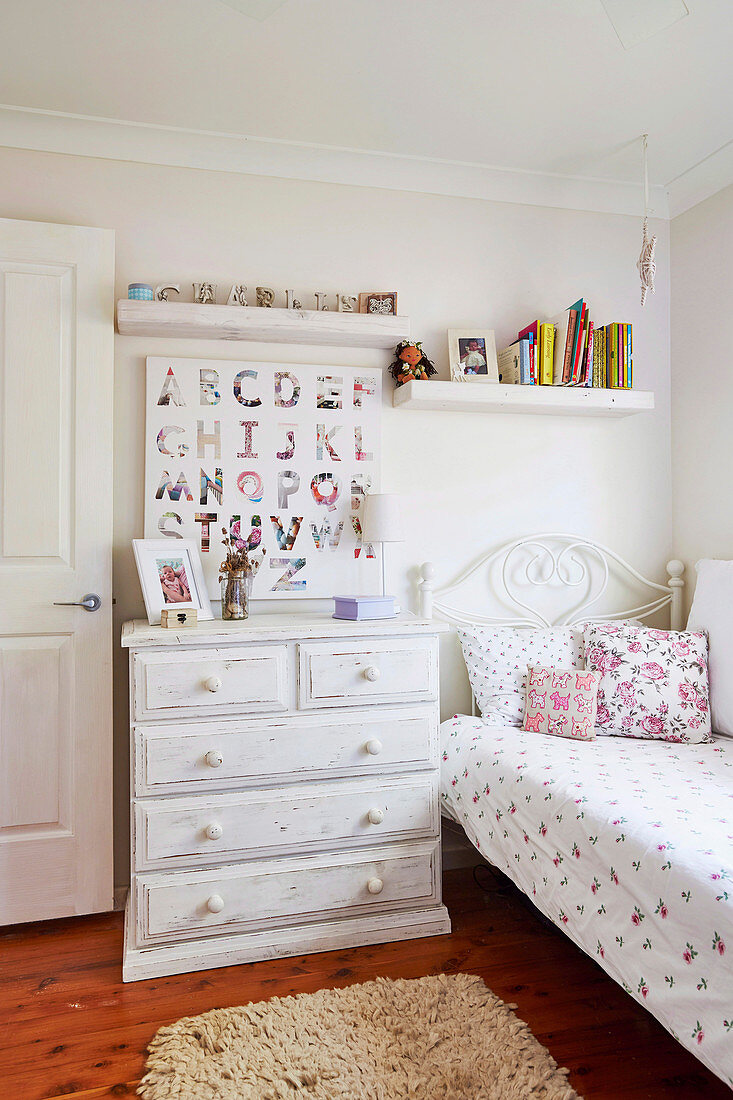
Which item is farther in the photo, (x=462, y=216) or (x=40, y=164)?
(x=462, y=216)

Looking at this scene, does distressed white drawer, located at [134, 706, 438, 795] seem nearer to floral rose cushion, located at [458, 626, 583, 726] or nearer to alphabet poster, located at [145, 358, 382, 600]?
floral rose cushion, located at [458, 626, 583, 726]

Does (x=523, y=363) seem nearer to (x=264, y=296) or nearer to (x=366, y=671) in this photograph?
(x=264, y=296)

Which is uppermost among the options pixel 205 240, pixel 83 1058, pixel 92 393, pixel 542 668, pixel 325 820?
Answer: pixel 205 240

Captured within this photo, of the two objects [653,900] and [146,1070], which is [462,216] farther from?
[146,1070]

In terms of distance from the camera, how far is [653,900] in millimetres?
1507

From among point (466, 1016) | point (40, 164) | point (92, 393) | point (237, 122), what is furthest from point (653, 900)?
point (40, 164)

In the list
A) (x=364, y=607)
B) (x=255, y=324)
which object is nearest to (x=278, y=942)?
(x=364, y=607)

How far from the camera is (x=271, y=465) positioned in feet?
8.73

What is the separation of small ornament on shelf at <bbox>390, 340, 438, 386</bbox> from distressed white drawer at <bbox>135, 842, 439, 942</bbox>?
1.58 meters

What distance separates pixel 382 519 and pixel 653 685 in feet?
3.52

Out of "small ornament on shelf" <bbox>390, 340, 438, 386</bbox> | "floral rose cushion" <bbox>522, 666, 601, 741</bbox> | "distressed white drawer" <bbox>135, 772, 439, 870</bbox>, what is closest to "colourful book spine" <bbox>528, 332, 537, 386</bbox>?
"small ornament on shelf" <bbox>390, 340, 438, 386</bbox>

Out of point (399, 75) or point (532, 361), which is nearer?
point (399, 75)

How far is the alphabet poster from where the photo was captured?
2.57m

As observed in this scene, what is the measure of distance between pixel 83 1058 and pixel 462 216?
2.91m
